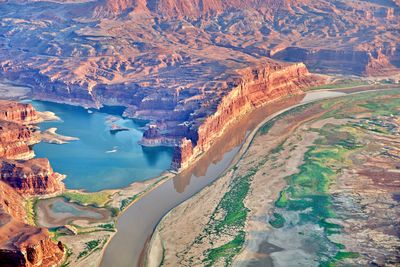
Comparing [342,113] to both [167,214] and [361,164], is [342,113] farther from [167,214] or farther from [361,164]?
[167,214]

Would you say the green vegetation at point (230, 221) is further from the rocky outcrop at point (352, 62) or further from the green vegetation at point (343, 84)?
the rocky outcrop at point (352, 62)

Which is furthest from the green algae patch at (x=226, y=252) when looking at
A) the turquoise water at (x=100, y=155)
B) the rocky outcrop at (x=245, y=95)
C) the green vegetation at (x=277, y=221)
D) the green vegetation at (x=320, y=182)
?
the rocky outcrop at (x=245, y=95)

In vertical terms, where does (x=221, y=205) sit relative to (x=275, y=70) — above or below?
below

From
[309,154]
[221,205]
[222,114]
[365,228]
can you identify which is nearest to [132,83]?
[222,114]

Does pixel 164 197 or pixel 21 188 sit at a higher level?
pixel 21 188

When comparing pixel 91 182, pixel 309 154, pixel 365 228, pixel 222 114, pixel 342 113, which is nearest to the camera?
pixel 365 228

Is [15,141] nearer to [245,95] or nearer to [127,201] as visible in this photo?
[127,201]

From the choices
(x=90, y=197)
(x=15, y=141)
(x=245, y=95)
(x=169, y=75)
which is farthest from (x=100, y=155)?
(x=169, y=75)

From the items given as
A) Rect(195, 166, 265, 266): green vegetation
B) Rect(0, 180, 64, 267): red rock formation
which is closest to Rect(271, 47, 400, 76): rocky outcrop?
Rect(195, 166, 265, 266): green vegetation
